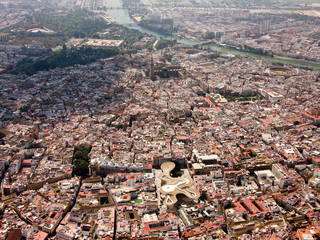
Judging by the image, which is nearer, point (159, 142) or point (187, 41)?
point (159, 142)

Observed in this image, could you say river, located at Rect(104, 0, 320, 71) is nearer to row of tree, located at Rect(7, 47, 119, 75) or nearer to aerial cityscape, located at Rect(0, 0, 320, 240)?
aerial cityscape, located at Rect(0, 0, 320, 240)

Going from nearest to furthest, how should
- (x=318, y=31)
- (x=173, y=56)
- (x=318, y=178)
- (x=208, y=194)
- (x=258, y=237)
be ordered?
(x=258, y=237) → (x=208, y=194) → (x=318, y=178) → (x=173, y=56) → (x=318, y=31)

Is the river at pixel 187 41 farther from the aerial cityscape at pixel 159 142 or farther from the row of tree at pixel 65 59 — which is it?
the row of tree at pixel 65 59

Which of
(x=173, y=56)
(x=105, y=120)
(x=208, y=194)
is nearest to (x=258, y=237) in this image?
(x=208, y=194)

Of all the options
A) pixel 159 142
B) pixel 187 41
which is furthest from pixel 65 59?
pixel 159 142

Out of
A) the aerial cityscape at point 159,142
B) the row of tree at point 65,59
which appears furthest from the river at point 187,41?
the row of tree at point 65,59

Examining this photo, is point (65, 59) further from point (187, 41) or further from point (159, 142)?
point (159, 142)

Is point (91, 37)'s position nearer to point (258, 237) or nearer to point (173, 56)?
point (173, 56)

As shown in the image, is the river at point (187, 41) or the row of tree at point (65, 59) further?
the river at point (187, 41)
